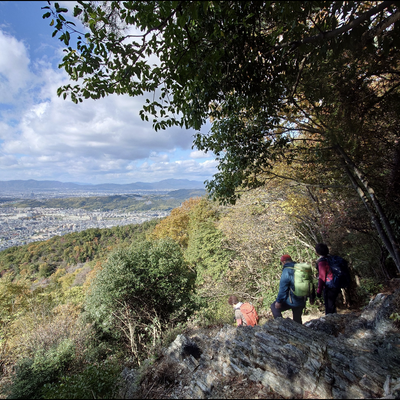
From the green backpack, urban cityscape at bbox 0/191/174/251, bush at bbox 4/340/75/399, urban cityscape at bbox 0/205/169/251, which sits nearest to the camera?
the green backpack

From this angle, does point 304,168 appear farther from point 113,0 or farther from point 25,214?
point 25,214

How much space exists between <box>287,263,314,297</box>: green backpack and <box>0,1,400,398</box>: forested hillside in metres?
0.67

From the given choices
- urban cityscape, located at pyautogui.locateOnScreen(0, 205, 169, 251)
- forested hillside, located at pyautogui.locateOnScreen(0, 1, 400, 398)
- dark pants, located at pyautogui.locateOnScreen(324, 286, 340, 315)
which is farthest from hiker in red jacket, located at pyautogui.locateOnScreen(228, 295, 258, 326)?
urban cityscape, located at pyautogui.locateOnScreen(0, 205, 169, 251)

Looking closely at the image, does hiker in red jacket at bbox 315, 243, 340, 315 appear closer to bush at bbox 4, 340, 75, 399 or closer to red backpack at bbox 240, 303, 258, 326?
red backpack at bbox 240, 303, 258, 326

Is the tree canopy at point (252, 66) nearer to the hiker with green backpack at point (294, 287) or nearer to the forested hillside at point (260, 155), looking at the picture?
the forested hillside at point (260, 155)

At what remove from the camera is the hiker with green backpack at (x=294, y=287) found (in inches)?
145

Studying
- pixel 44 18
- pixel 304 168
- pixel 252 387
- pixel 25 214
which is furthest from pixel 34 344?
pixel 25 214

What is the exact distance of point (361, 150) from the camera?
15.9 ft

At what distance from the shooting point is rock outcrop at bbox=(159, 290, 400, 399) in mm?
2445

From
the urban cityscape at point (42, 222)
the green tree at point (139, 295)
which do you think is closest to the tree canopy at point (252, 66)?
the green tree at point (139, 295)

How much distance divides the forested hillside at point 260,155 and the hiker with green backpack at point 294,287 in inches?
14.6

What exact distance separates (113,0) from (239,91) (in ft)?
6.53

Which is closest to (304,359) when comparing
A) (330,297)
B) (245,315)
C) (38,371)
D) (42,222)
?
(330,297)

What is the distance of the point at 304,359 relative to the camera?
288 centimetres
